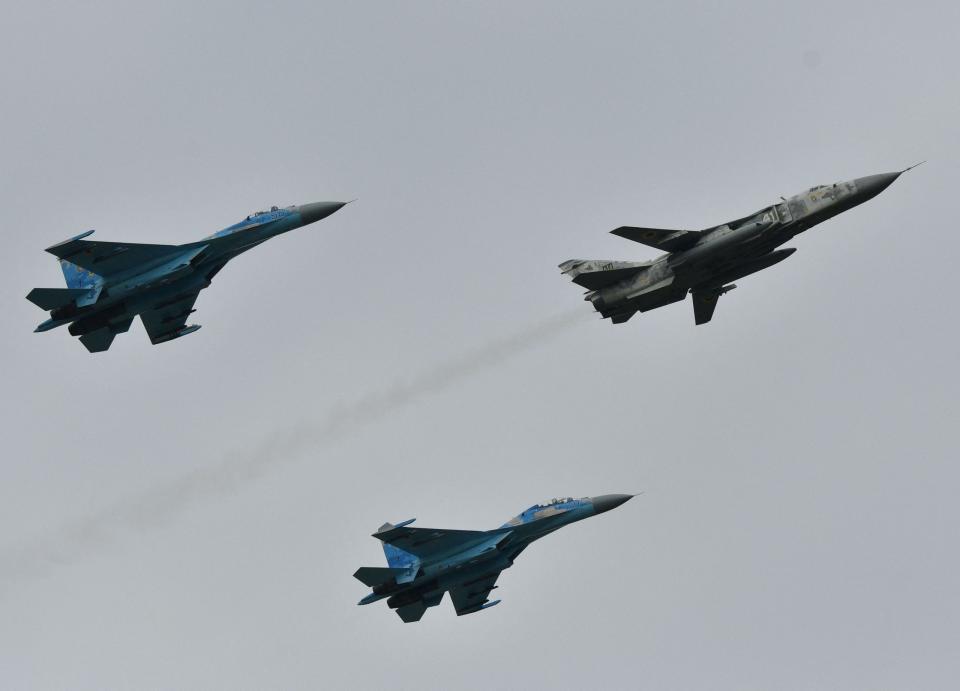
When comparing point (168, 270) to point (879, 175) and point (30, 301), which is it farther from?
point (879, 175)

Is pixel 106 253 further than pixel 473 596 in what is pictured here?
No

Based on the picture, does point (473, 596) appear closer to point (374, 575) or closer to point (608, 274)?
point (374, 575)

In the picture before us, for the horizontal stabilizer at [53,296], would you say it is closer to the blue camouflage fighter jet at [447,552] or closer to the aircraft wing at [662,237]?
the blue camouflage fighter jet at [447,552]

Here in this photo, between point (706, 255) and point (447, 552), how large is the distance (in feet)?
58.1

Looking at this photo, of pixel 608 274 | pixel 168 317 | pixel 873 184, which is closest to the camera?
pixel 873 184

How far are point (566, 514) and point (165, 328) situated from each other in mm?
20556

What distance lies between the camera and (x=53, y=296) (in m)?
103

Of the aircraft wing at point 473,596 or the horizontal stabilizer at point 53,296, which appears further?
the aircraft wing at point 473,596

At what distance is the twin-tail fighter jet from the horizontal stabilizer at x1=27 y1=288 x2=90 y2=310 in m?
22.3

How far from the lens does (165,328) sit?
356 ft

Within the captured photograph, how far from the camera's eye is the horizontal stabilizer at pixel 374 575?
10250cm

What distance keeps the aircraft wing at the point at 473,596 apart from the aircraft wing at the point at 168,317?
17.7 meters

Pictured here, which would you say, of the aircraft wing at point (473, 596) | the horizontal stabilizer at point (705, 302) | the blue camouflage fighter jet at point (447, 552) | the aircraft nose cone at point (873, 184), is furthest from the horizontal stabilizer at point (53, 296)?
the aircraft nose cone at point (873, 184)

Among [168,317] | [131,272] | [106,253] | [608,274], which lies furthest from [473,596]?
→ [106,253]
